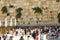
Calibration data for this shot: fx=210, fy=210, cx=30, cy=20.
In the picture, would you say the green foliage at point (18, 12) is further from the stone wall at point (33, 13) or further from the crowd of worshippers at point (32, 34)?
the crowd of worshippers at point (32, 34)

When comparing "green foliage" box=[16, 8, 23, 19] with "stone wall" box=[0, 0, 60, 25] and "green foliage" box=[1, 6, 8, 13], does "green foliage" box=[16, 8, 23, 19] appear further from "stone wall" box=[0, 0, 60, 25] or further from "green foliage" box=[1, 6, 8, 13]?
"green foliage" box=[1, 6, 8, 13]

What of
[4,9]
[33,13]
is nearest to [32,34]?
[33,13]

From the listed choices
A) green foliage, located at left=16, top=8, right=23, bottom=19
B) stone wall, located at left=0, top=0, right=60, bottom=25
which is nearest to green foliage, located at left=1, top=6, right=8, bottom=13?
stone wall, located at left=0, top=0, right=60, bottom=25

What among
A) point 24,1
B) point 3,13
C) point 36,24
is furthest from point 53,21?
point 3,13

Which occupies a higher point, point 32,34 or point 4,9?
point 4,9

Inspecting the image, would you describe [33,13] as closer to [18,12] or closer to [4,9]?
[18,12]

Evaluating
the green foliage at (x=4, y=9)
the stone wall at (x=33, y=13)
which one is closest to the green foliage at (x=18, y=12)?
the stone wall at (x=33, y=13)

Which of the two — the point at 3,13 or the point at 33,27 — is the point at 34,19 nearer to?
the point at 33,27

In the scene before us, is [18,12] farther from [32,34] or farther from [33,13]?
[32,34]

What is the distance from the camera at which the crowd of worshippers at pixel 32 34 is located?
3.13m

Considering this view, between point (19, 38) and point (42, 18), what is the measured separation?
458 mm

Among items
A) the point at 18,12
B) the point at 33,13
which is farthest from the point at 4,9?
the point at 33,13

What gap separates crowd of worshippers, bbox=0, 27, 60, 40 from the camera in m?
3.13

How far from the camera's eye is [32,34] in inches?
124
